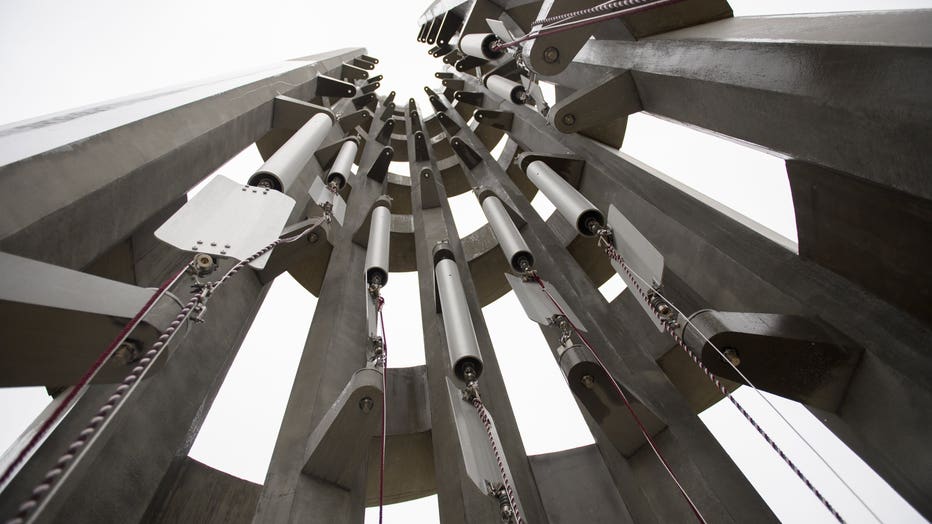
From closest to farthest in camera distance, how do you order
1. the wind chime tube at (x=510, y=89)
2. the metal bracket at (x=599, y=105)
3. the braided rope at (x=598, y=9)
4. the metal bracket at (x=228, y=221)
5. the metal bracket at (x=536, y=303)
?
the metal bracket at (x=228, y=221), the braided rope at (x=598, y=9), the metal bracket at (x=536, y=303), the metal bracket at (x=599, y=105), the wind chime tube at (x=510, y=89)

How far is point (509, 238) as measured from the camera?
184 inches

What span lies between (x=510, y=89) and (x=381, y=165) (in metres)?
2.85

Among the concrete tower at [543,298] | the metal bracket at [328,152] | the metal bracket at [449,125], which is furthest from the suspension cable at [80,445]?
the metal bracket at [449,125]

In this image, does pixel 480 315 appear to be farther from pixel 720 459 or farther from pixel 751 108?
pixel 751 108

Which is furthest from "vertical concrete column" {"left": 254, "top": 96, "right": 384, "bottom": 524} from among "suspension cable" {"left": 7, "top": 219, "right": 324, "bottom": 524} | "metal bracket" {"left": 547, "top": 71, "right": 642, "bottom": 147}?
"metal bracket" {"left": 547, "top": 71, "right": 642, "bottom": 147}

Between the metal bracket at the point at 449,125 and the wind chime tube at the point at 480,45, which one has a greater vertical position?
the metal bracket at the point at 449,125

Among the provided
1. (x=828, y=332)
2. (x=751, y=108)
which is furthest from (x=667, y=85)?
(x=828, y=332)

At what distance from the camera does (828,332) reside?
255 centimetres

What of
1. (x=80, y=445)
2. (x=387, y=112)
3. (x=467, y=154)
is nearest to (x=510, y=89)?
(x=467, y=154)

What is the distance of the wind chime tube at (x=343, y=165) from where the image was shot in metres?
5.34

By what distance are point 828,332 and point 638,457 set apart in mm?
1754

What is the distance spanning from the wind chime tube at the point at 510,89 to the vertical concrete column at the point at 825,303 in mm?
2991

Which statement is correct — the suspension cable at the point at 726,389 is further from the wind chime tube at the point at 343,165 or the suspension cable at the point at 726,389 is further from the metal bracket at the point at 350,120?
the metal bracket at the point at 350,120

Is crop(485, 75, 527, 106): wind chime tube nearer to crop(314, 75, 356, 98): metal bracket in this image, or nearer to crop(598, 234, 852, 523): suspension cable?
crop(314, 75, 356, 98): metal bracket
